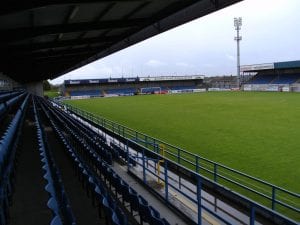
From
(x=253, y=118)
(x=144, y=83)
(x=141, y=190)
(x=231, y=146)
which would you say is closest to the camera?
(x=141, y=190)

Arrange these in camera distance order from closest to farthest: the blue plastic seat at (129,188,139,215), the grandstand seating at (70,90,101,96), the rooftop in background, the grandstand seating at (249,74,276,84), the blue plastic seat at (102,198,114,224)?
1. the blue plastic seat at (102,198,114,224)
2. the blue plastic seat at (129,188,139,215)
3. the grandstand seating at (249,74,276,84)
4. the grandstand seating at (70,90,101,96)
5. the rooftop in background

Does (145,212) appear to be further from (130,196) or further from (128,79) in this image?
(128,79)

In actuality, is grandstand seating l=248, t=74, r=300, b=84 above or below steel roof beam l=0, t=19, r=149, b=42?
below

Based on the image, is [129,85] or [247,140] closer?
[247,140]

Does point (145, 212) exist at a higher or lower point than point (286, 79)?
lower

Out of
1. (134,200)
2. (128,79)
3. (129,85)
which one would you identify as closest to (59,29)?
(134,200)

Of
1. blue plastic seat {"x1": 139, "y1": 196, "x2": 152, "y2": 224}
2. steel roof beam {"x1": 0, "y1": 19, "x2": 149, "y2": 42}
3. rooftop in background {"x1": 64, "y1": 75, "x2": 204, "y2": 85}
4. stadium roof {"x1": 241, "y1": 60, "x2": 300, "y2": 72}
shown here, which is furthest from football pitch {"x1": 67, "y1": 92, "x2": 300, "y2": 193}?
rooftop in background {"x1": 64, "y1": 75, "x2": 204, "y2": 85}

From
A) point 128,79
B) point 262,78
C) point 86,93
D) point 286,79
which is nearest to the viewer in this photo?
point 286,79

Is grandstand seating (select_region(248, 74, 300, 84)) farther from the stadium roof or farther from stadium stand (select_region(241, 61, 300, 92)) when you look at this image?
the stadium roof

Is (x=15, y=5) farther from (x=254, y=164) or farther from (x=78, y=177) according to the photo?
(x=254, y=164)

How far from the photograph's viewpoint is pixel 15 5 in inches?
209

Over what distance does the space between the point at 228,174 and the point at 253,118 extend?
14221 mm

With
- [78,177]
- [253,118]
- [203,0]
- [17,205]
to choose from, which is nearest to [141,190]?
[78,177]

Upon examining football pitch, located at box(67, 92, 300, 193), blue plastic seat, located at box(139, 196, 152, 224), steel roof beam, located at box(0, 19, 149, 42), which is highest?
steel roof beam, located at box(0, 19, 149, 42)
